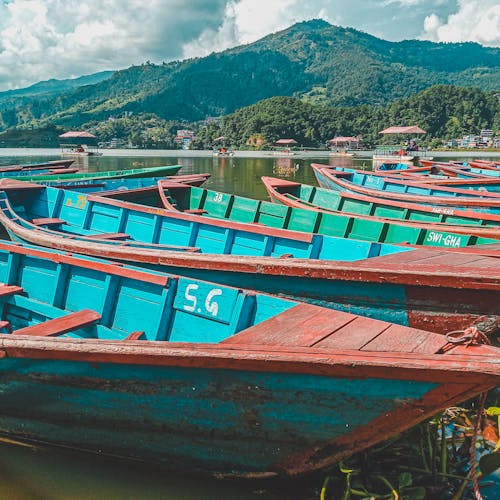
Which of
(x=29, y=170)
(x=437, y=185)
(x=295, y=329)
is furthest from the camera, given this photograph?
(x=29, y=170)

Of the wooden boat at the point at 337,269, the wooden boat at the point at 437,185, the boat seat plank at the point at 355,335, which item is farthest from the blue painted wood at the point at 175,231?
the wooden boat at the point at 437,185

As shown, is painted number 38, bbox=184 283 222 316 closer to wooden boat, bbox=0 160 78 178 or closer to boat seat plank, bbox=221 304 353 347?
boat seat plank, bbox=221 304 353 347

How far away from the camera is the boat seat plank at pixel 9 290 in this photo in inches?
239

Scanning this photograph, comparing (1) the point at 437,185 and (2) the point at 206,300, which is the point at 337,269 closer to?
(2) the point at 206,300

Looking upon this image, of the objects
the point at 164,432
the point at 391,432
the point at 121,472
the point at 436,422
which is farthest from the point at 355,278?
the point at 121,472

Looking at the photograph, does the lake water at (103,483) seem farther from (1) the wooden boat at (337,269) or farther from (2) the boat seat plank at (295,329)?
(1) the wooden boat at (337,269)

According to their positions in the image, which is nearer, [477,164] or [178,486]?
[178,486]

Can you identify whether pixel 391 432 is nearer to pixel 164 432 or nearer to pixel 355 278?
pixel 164 432

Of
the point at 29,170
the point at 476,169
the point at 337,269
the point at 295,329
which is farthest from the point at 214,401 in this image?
the point at 476,169

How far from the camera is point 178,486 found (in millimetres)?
4238

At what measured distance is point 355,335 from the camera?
12.5 ft

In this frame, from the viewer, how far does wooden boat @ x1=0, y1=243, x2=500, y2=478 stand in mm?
3320

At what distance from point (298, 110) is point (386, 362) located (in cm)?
12257

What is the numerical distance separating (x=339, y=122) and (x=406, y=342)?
Answer: 119 metres
